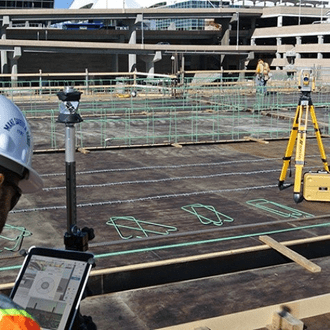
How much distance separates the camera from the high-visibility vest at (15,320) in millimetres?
1627

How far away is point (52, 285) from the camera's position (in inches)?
121

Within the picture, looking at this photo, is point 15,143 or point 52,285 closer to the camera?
point 15,143

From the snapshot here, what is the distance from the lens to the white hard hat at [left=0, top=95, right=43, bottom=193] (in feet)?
6.79

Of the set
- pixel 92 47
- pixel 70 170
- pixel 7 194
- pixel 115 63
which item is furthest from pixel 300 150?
pixel 115 63

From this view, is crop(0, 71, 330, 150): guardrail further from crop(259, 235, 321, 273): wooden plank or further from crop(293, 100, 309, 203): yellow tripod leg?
crop(259, 235, 321, 273): wooden plank

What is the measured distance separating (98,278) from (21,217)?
15.2 ft

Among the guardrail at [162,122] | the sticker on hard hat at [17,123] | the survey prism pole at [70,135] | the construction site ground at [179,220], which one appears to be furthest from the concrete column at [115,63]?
the sticker on hard hat at [17,123]

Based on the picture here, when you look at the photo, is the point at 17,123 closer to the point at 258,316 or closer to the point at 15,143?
the point at 15,143

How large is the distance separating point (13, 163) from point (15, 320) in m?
0.64

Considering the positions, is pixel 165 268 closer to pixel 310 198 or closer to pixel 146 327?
pixel 146 327

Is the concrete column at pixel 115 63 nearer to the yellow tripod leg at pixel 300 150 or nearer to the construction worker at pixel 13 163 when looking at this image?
the yellow tripod leg at pixel 300 150

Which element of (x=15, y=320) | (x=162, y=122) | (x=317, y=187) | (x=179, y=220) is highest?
(x=15, y=320)

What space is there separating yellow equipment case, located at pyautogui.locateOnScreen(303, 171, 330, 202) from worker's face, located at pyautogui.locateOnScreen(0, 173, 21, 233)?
35.2ft

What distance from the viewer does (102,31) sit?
Result: 209 feet
